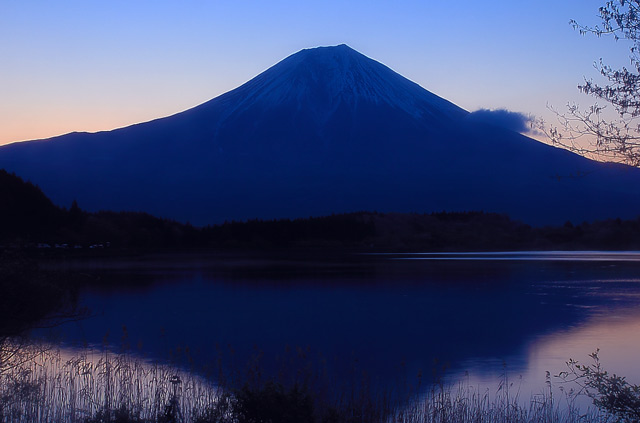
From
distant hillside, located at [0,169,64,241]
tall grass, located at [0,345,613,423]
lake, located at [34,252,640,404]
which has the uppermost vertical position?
distant hillside, located at [0,169,64,241]

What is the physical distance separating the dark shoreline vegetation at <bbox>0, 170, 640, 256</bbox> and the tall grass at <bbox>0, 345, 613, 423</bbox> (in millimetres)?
48633

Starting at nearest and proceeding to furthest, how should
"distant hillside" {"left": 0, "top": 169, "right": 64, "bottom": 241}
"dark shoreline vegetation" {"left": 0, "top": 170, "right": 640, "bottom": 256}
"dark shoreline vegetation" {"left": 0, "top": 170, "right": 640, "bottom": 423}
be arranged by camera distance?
1. "dark shoreline vegetation" {"left": 0, "top": 170, "right": 640, "bottom": 423}
2. "distant hillside" {"left": 0, "top": 169, "right": 64, "bottom": 241}
3. "dark shoreline vegetation" {"left": 0, "top": 170, "right": 640, "bottom": 256}

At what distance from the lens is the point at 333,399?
6871mm

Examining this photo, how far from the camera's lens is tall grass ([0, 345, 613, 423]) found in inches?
202

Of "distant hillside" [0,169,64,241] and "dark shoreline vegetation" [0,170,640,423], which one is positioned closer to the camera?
"dark shoreline vegetation" [0,170,640,423]

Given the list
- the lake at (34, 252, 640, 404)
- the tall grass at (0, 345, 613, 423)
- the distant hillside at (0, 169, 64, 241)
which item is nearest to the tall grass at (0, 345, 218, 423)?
the tall grass at (0, 345, 613, 423)

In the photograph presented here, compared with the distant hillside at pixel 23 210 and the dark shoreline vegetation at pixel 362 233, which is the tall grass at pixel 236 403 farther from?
the dark shoreline vegetation at pixel 362 233

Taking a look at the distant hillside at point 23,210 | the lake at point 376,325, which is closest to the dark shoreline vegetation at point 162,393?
the lake at point 376,325

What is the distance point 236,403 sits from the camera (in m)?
5.26

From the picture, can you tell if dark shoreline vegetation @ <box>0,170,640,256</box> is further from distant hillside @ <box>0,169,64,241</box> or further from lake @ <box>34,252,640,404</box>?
lake @ <box>34,252,640,404</box>

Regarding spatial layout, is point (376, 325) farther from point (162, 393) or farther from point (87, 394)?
point (87, 394)

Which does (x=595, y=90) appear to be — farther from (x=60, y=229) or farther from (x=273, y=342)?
(x=60, y=229)

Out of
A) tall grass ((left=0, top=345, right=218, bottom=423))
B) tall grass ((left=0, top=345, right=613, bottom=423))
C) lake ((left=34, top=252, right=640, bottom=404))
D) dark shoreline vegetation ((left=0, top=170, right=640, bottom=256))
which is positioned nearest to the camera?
tall grass ((left=0, top=345, right=613, bottom=423))

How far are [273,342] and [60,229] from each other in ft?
131
